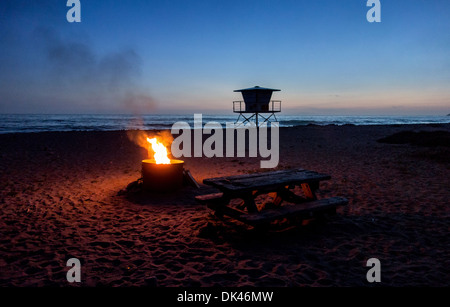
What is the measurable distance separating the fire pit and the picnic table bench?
235 cm

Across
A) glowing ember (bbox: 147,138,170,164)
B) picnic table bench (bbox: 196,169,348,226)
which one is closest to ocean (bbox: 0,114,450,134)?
glowing ember (bbox: 147,138,170,164)

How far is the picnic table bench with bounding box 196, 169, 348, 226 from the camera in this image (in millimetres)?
4812

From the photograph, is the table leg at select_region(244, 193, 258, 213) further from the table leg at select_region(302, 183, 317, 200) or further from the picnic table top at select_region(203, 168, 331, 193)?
the table leg at select_region(302, 183, 317, 200)

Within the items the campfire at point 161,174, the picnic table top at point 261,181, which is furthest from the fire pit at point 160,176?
the picnic table top at point 261,181

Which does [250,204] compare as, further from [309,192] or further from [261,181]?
[309,192]

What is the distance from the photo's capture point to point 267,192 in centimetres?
549

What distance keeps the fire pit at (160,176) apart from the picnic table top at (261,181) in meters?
2.65

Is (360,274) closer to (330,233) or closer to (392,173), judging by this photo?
(330,233)

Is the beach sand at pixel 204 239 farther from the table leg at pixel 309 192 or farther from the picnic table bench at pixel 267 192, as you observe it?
the table leg at pixel 309 192

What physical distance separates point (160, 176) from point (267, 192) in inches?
132

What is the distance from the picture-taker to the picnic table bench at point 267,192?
4.81m

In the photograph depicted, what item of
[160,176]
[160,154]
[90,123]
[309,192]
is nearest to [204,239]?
[309,192]

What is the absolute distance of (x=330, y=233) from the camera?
5262 mm
